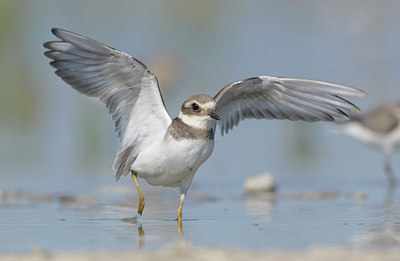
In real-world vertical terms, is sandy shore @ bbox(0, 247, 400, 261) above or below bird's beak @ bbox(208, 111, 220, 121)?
below

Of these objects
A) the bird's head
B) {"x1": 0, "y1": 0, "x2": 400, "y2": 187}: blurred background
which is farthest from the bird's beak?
{"x1": 0, "y1": 0, "x2": 400, "y2": 187}: blurred background

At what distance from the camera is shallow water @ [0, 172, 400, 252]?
6766mm

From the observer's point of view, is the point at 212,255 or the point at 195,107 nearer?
the point at 212,255

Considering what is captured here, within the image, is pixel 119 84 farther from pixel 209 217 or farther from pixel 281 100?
pixel 281 100

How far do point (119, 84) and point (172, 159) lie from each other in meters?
0.96

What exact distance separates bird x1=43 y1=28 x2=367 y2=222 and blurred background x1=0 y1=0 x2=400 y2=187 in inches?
133

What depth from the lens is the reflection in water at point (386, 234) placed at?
21.1 feet

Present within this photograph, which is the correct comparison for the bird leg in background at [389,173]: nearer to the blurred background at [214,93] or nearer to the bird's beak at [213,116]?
the blurred background at [214,93]

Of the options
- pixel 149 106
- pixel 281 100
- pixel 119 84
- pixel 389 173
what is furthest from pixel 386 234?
pixel 389 173

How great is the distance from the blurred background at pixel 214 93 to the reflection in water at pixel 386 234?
0.39 feet

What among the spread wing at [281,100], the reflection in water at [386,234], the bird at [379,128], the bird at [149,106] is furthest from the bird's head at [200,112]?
the bird at [379,128]

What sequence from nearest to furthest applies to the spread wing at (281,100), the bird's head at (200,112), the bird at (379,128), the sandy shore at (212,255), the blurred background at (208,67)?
the sandy shore at (212,255) < the bird's head at (200,112) < the spread wing at (281,100) < the blurred background at (208,67) < the bird at (379,128)

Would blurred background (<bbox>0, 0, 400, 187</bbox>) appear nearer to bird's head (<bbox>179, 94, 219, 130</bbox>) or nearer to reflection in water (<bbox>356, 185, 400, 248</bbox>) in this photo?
reflection in water (<bbox>356, 185, 400, 248</bbox>)

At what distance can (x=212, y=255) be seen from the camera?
5727 mm
